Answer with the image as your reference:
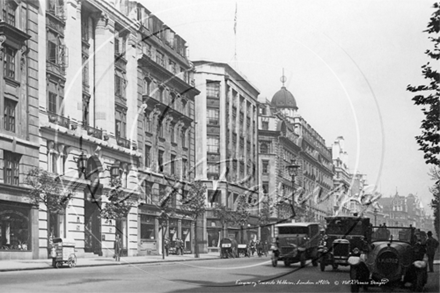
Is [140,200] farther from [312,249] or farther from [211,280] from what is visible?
[211,280]

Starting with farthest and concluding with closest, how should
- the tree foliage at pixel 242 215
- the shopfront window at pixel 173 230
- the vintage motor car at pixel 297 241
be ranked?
the shopfront window at pixel 173 230, the tree foliage at pixel 242 215, the vintage motor car at pixel 297 241

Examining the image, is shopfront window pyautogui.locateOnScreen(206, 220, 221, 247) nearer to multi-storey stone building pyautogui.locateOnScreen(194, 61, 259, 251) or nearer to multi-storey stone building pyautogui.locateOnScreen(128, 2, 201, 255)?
multi-storey stone building pyautogui.locateOnScreen(128, 2, 201, 255)

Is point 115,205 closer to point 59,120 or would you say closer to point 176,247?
point 59,120

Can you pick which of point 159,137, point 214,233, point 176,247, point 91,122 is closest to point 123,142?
point 159,137

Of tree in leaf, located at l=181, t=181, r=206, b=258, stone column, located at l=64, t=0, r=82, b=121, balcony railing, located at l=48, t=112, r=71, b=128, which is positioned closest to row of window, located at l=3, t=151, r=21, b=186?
balcony railing, located at l=48, t=112, r=71, b=128

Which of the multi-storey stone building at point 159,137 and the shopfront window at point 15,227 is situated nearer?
the shopfront window at point 15,227

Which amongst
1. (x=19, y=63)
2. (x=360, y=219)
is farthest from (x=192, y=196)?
(x=360, y=219)

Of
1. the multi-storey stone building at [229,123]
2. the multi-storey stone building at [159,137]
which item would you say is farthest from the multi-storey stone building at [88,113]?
the multi-storey stone building at [229,123]

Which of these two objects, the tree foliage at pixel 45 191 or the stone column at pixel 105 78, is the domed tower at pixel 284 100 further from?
the tree foliage at pixel 45 191

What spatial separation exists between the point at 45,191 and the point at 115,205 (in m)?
8.58

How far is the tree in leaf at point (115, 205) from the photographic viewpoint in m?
51.4

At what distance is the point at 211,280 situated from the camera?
79.5 feet

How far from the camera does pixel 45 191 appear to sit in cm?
4409

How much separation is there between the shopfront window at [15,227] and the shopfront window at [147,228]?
1992cm
